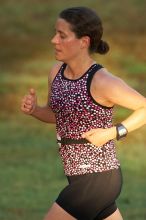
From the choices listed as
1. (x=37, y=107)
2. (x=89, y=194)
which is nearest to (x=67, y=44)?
(x=37, y=107)

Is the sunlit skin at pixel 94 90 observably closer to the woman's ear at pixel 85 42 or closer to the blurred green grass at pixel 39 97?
the woman's ear at pixel 85 42

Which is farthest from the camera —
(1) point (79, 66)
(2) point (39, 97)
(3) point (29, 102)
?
(2) point (39, 97)

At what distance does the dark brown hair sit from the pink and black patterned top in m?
0.17

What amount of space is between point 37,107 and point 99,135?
0.55m

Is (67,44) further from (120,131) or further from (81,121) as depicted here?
(120,131)

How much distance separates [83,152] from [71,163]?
87 millimetres

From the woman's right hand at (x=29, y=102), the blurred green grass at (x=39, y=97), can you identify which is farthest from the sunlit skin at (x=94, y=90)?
the blurred green grass at (x=39, y=97)

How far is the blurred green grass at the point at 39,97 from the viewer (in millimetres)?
8117

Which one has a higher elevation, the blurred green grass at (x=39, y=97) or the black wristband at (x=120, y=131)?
the black wristband at (x=120, y=131)

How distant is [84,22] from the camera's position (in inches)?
196

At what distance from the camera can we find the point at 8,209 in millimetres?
7582

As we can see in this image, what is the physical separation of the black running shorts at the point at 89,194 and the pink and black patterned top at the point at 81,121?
38 millimetres

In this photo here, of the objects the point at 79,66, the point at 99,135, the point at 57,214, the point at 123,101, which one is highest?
the point at 79,66

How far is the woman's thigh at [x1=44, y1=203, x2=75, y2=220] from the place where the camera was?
4.92m
